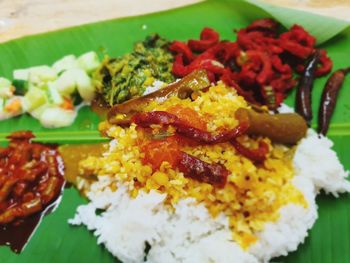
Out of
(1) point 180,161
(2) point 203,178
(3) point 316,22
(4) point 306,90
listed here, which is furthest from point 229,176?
(3) point 316,22

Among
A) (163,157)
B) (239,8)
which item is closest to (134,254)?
(163,157)

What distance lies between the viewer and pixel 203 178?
9.94ft

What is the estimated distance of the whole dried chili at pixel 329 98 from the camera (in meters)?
3.84

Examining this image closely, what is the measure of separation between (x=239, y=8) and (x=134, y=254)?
2.63 meters

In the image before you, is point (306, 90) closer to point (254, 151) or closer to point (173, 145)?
point (254, 151)

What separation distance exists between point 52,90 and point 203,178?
174cm

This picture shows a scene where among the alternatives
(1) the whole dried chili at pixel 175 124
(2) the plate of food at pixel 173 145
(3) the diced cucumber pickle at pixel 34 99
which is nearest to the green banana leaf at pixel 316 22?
(2) the plate of food at pixel 173 145

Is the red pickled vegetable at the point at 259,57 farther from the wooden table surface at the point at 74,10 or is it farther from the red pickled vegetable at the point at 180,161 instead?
the red pickled vegetable at the point at 180,161

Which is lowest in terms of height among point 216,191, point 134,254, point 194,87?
point 134,254

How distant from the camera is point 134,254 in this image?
339 centimetres

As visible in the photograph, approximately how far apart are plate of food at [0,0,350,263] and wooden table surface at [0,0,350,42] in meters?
0.43

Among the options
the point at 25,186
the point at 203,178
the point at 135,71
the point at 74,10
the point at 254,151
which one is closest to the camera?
the point at 203,178

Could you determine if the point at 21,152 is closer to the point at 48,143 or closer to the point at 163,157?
the point at 48,143

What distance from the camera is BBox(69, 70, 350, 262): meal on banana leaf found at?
2.89 metres
